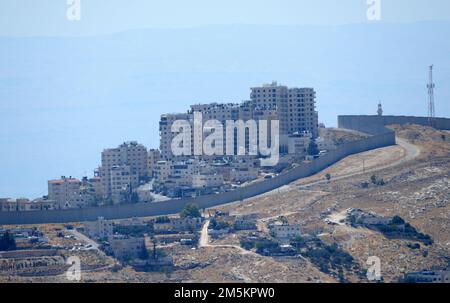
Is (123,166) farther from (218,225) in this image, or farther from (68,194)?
(218,225)

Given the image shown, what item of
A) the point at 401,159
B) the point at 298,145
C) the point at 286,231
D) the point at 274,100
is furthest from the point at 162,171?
the point at 286,231

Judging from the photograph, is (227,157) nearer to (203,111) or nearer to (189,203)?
(203,111)

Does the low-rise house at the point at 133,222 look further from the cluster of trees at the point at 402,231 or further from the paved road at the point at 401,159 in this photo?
the cluster of trees at the point at 402,231

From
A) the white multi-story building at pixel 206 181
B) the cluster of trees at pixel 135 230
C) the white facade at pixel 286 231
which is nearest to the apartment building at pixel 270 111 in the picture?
the white multi-story building at pixel 206 181

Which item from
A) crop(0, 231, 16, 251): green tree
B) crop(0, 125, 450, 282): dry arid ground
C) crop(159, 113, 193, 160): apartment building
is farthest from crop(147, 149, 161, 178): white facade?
crop(0, 231, 16, 251): green tree

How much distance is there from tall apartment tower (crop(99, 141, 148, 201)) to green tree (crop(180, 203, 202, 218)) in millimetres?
4798

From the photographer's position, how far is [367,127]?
54.3 meters

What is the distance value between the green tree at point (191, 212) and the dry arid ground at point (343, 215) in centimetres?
123

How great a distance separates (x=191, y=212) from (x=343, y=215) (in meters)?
4.25

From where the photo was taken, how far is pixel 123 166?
45.5m

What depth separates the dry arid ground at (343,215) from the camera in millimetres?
33188
